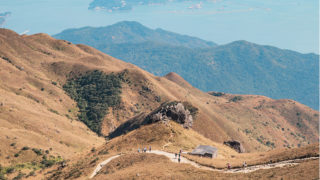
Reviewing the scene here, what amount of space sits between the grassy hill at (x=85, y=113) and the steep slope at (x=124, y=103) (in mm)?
437

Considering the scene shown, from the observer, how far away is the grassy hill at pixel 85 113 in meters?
63.1

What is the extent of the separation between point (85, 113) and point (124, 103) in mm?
17158

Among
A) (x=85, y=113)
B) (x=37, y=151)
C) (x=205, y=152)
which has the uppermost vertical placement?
(x=85, y=113)

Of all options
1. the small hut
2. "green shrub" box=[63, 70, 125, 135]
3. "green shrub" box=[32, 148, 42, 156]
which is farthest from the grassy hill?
the small hut

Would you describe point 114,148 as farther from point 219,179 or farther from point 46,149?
point 219,179

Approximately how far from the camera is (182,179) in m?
34.7

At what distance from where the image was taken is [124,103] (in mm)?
125812

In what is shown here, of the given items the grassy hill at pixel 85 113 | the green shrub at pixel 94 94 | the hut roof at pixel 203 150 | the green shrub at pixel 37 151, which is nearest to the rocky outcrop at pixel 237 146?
the grassy hill at pixel 85 113

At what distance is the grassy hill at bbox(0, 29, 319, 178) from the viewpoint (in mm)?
63062

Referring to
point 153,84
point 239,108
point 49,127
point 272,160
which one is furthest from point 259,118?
point 272,160

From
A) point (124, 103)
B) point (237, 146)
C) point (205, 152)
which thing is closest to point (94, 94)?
point (124, 103)

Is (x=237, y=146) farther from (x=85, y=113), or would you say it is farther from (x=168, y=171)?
(x=85, y=113)

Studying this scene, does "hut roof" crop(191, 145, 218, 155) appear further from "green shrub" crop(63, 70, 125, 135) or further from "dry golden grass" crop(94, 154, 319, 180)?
"green shrub" crop(63, 70, 125, 135)

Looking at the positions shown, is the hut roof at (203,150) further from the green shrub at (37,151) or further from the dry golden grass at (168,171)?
the green shrub at (37,151)
